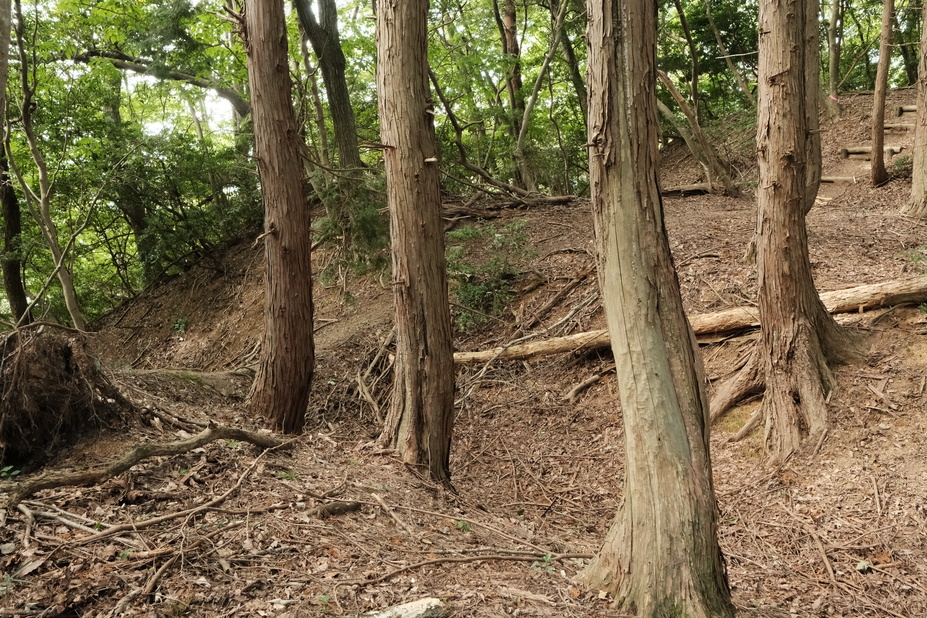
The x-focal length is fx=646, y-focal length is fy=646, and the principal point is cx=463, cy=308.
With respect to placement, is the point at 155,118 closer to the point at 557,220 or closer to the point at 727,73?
the point at 557,220

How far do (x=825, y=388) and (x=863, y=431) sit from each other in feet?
1.71

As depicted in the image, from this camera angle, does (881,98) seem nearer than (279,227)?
No

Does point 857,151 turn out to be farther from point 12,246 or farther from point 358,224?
point 12,246

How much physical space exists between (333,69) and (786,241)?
816 cm

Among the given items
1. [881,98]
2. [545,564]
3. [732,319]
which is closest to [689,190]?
[881,98]

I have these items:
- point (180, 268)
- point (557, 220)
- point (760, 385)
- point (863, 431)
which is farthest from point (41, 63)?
point (863, 431)

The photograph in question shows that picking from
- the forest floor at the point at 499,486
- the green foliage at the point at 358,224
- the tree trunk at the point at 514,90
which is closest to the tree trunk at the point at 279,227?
the forest floor at the point at 499,486

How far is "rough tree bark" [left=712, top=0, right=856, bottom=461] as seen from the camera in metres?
6.15

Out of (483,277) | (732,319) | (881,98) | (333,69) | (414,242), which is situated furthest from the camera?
(333,69)

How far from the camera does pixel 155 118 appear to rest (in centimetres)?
2142

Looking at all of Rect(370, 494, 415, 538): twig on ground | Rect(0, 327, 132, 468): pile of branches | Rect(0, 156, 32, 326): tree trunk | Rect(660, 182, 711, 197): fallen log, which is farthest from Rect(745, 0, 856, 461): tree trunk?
Rect(0, 156, 32, 326): tree trunk

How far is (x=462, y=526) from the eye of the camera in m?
4.98

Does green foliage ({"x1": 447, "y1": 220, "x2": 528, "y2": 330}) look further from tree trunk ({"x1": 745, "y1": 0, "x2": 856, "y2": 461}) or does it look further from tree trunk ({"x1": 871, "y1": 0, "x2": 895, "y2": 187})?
tree trunk ({"x1": 871, "y1": 0, "x2": 895, "y2": 187})

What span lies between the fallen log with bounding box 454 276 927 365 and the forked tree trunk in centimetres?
426
